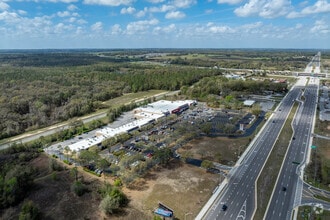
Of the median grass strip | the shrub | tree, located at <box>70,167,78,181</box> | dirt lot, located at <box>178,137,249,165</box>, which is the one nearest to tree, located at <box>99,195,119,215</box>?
the shrub

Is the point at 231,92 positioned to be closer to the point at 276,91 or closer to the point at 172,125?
the point at 276,91

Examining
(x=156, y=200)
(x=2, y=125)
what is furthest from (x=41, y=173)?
(x=2, y=125)

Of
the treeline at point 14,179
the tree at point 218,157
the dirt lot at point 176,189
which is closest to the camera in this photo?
the dirt lot at point 176,189

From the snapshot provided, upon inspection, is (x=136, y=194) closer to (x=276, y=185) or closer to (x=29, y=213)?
(x=29, y=213)

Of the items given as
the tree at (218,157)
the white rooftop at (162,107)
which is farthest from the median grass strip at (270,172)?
the white rooftop at (162,107)

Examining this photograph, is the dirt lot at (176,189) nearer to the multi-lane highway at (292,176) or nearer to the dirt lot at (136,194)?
the dirt lot at (136,194)

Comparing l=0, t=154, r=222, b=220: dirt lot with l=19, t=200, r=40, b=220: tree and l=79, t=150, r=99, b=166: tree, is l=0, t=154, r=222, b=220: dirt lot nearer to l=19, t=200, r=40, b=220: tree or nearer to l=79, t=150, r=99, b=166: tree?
l=19, t=200, r=40, b=220: tree
